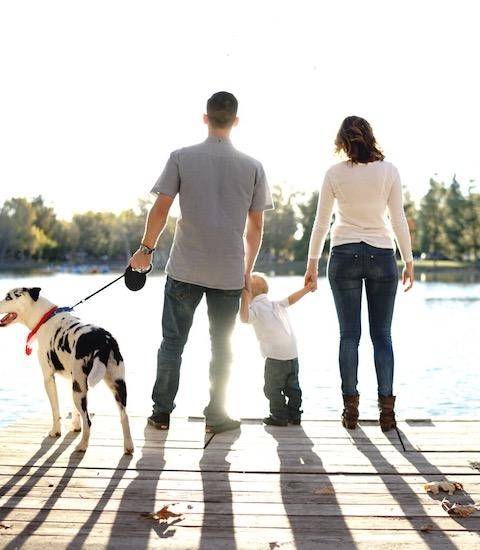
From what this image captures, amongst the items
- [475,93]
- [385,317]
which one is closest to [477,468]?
[385,317]

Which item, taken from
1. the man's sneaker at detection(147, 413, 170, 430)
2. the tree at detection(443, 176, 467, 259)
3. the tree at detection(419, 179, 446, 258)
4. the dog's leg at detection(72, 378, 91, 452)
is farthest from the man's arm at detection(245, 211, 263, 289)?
the tree at detection(419, 179, 446, 258)

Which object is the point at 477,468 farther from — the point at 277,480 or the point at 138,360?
the point at 138,360

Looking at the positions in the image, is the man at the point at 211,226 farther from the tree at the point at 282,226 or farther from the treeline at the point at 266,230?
the tree at the point at 282,226

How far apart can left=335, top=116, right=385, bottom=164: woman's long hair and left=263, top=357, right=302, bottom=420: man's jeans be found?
4.39 feet

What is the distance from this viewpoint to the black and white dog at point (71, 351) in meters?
4.20

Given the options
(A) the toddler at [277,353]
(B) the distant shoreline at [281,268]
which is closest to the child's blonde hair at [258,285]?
(A) the toddler at [277,353]

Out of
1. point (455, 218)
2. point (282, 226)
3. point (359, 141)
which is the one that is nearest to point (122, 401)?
point (359, 141)

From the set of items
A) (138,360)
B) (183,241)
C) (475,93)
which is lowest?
(138,360)

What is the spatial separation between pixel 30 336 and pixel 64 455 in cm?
73

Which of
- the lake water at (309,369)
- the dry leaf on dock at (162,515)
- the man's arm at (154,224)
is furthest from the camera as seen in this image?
the lake water at (309,369)

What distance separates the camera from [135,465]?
160 inches

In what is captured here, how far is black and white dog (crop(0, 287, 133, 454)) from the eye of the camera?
13.8ft

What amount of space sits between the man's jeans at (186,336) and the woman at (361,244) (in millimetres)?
563

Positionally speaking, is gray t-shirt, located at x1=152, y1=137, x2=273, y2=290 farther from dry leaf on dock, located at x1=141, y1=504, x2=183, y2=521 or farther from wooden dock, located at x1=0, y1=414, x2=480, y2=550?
dry leaf on dock, located at x1=141, y1=504, x2=183, y2=521
